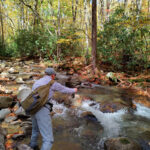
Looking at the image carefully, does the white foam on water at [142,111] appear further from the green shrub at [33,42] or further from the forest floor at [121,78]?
the green shrub at [33,42]

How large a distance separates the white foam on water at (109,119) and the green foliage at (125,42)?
6.27m

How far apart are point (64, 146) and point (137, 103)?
4233mm

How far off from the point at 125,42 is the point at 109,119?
24.3 ft

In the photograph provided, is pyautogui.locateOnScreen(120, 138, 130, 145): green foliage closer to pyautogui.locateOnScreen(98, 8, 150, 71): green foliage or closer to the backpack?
the backpack

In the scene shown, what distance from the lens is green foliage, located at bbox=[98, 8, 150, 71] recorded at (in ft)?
34.6

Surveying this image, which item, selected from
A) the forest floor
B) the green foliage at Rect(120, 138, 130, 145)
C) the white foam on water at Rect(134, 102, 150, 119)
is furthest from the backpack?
the forest floor

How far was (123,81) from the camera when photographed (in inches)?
380

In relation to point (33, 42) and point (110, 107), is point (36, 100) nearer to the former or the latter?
point (110, 107)

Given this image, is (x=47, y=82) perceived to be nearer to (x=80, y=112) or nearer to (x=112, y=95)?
(x=80, y=112)

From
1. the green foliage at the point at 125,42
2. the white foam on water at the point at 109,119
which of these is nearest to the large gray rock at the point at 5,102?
the white foam on water at the point at 109,119

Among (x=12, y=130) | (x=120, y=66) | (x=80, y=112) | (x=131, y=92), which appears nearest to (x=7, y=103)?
(x=12, y=130)

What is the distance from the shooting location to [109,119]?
17.8ft

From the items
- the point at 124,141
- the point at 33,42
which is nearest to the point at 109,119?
the point at 124,141

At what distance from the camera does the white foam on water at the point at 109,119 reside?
4.66 meters
